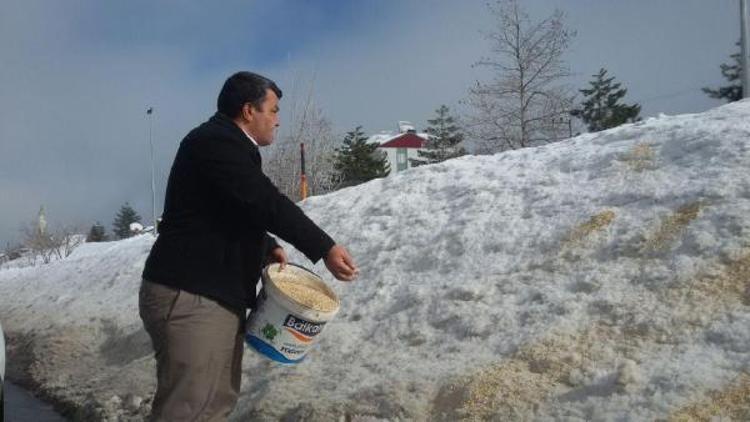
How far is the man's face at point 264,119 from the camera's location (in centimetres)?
348

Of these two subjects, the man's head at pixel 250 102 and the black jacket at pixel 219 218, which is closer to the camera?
the black jacket at pixel 219 218

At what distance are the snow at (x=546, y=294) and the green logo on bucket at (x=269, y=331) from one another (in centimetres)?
130

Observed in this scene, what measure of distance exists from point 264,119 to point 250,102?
4.1 inches

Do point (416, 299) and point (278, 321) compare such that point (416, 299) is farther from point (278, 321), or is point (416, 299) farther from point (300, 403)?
point (278, 321)

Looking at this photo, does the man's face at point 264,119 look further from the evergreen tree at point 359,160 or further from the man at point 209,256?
the evergreen tree at point 359,160

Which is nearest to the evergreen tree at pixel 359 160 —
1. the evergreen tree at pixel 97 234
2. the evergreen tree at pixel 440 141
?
the evergreen tree at pixel 440 141

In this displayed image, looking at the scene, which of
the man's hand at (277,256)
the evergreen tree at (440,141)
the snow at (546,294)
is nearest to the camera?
the man's hand at (277,256)

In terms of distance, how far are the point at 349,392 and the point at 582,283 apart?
72.2 inches

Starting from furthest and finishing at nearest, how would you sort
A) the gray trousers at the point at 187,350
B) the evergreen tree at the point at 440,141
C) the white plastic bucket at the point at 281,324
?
the evergreen tree at the point at 440,141, the white plastic bucket at the point at 281,324, the gray trousers at the point at 187,350

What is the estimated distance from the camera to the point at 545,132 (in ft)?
93.3

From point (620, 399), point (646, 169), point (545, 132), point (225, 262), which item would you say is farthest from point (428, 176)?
point (545, 132)

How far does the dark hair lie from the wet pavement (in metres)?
4.34

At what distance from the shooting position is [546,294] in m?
5.50

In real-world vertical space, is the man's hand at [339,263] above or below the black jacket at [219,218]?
below
